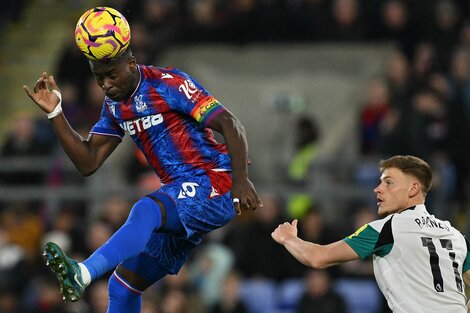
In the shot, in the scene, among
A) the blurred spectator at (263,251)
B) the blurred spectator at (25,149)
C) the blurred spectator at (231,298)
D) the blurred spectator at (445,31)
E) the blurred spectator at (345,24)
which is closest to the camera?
the blurred spectator at (231,298)

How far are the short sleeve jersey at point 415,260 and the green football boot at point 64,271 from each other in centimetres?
167

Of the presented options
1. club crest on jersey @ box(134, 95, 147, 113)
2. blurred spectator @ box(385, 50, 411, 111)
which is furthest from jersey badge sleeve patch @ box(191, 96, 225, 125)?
blurred spectator @ box(385, 50, 411, 111)

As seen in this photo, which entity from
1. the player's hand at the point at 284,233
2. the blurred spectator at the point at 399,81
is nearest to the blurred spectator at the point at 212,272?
the blurred spectator at the point at 399,81

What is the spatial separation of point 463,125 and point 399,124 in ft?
2.62

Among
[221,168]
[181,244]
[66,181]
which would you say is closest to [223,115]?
[221,168]

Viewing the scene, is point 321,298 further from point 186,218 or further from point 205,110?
point 205,110

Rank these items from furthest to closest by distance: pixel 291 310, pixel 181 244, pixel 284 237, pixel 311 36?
1. pixel 311 36
2. pixel 291 310
3. pixel 181 244
4. pixel 284 237

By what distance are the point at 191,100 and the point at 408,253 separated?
170 centimetres

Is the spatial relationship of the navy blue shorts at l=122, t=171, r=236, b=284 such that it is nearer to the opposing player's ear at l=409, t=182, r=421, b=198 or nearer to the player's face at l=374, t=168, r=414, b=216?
the player's face at l=374, t=168, r=414, b=216

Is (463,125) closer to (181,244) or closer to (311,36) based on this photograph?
(311,36)

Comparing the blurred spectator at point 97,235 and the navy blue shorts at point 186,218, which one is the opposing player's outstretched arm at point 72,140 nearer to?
the navy blue shorts at point 186,218

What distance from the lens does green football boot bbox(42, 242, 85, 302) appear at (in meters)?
7.19

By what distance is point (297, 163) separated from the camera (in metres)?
14.2

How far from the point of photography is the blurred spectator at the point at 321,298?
12336 mm
